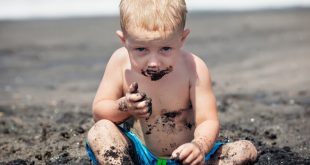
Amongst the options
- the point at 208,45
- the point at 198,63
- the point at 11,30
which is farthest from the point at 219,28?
the point at 198,63

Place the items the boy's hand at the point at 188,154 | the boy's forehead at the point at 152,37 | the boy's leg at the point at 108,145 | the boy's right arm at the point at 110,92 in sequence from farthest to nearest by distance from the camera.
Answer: the boy's right arm at the point at 110,92, the boy's leg at the point at 108,145, the boy's forehead at the point at 152,37, the boy's hand at the point at 188,154

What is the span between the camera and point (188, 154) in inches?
119

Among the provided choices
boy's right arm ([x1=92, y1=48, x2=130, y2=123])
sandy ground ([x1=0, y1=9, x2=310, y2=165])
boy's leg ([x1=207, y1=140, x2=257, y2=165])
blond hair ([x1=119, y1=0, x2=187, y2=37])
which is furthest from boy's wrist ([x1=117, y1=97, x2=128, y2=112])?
sandy ground ([x1=0, y1=9, x2=310, y2=165])

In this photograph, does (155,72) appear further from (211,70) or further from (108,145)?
(211,70)

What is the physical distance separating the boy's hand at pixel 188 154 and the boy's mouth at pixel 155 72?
0.42 m

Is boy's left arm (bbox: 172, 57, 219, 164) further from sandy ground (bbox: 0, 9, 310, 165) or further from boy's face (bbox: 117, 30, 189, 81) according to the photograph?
sandy ground (bbox: 0, 9, 310, 165)

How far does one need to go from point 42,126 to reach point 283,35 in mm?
6173

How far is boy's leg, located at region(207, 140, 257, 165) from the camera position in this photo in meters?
3.42

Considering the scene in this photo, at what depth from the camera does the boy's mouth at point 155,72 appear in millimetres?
3176

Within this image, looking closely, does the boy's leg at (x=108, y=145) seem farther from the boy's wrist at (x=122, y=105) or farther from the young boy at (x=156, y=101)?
the boy's wrist at (x=122, y=105)

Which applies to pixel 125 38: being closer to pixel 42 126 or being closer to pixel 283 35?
pixel 42 126

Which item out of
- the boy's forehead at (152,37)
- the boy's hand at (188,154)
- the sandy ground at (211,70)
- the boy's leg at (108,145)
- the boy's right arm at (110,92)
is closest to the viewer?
the boy's hand at (188,154)

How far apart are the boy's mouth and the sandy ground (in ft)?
3.77

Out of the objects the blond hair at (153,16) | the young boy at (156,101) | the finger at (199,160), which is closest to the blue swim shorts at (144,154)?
the young boy at (156,101)
